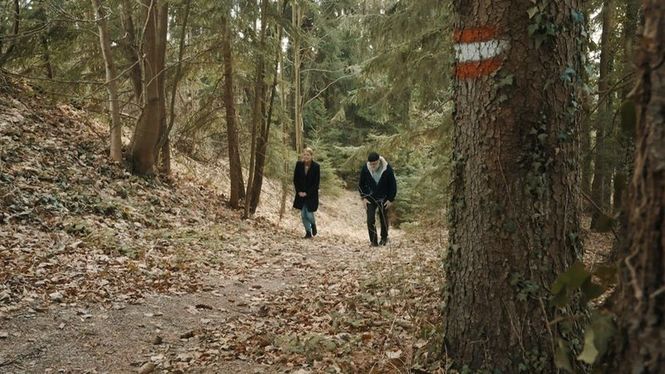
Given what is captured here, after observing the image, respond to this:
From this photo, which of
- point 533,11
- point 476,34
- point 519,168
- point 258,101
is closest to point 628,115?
point 519,168

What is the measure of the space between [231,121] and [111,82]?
3166 mm

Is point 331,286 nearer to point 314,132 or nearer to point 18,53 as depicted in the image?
point 18,53

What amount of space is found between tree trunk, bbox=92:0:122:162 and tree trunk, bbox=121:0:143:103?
0.44 meters

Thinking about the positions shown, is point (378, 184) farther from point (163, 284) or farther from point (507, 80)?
point (507, 80)

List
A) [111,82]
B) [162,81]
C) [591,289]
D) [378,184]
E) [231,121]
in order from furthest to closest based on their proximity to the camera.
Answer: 1. [231,121]
2. [162,81]
3. [111,82]
4. [378,184]
5. [591,289]

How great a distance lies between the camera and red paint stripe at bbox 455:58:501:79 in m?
2.92

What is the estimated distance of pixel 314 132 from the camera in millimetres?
25672

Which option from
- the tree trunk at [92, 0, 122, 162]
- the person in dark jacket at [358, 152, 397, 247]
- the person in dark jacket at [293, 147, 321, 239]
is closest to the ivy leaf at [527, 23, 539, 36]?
the person in dark jacket at [358, 152, 397, 247]

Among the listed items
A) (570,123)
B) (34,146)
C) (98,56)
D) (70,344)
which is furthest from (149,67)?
(570,123)

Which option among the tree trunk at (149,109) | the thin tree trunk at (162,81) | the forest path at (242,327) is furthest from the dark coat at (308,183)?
the forest path at (242,327)

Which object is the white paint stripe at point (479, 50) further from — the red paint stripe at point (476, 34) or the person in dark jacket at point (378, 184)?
the person in dark jacket at point (378, 184)

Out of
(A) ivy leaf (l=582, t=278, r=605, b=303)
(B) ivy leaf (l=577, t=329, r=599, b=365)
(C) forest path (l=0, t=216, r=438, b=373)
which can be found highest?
(A) ivy leaf (l=582, t=278, r=605, b=303)

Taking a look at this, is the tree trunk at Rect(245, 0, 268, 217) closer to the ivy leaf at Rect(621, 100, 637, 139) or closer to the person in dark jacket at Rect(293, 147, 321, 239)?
the person in dark jacket at Rect(293, 147, 321, 239)

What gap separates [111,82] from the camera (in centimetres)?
1061
